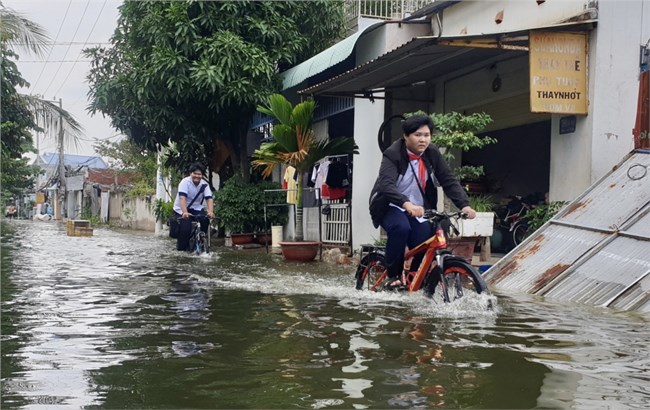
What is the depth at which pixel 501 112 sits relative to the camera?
41.8ft

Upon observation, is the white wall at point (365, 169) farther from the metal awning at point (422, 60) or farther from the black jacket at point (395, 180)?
the black jacket at point (395, 180)

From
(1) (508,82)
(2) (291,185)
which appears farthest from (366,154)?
(1) (508,82)

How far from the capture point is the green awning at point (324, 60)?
11.2 m

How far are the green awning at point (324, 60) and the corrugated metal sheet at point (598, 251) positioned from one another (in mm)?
5038

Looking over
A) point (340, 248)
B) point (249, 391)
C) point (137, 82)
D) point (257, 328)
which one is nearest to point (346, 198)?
point (340, 248)

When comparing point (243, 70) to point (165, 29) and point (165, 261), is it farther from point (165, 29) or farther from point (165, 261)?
point (165, 261)

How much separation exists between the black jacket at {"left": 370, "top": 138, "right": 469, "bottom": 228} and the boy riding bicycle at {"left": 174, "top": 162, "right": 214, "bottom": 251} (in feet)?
20.5

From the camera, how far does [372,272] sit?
21.8 ft

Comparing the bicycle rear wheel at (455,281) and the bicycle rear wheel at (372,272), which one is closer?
the bicycle rear wheel at (455,281)

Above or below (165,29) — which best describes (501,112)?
below

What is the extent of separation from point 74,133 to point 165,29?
660 centimetres

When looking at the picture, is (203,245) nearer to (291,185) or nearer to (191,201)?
(191,201)

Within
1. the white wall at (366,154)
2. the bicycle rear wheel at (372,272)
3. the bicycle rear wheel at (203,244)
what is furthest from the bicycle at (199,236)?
the bicycle rear wheel at (372,272)

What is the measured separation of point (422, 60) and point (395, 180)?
5.43 m
